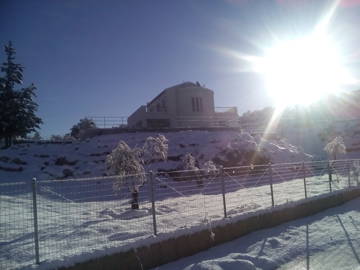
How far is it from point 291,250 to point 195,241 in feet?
6.09

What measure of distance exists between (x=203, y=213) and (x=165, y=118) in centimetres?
2796

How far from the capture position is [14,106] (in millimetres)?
27328

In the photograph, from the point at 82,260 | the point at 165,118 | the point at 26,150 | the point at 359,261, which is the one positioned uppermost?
the point at 165,118

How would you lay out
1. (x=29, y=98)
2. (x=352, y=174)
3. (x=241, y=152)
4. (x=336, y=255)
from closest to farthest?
(x=336, y=255) < (x=352, y=174) < (x=241, y=152) < (x=29, y=98)

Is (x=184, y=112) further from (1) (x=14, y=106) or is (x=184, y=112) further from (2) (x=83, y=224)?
(2) (x=83, y=224)

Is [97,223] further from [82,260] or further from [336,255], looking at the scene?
[336,255]

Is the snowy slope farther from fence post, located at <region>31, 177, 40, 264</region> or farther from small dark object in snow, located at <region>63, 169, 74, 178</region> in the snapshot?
fence post, located at <region>31, 177, 40, 264</region>

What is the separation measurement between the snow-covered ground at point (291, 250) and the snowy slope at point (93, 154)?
37.3 ft

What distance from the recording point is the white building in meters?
35.9

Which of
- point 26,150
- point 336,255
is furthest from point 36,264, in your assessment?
point 26,150

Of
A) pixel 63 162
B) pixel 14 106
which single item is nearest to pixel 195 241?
pixel 63 162

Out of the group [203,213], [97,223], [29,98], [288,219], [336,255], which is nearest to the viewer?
[336,255]

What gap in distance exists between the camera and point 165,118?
36.1 m

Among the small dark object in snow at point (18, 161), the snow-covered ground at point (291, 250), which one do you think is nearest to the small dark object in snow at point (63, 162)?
the small dark object in snow at point (18, 161)
